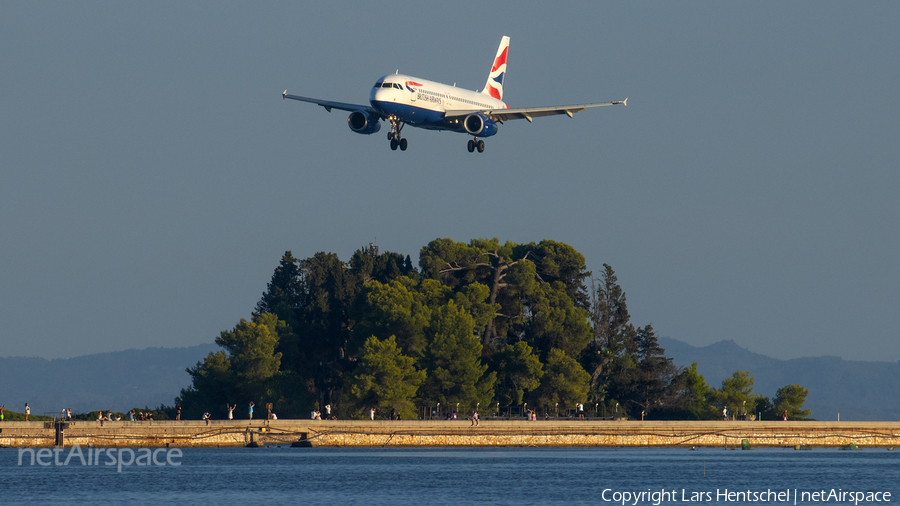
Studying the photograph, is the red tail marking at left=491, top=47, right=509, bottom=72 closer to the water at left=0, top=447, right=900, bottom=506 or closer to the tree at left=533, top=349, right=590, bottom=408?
the tree at left=533, top=349, right=590, bottom=408

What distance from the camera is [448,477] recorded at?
84438 millimetres

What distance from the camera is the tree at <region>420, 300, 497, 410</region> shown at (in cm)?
11275

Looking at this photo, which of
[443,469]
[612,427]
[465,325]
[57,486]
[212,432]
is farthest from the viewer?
[465,325]

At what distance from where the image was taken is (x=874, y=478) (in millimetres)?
86375

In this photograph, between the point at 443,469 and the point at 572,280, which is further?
the point at 572,280

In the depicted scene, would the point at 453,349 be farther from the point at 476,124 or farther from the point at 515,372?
the point at 476,124

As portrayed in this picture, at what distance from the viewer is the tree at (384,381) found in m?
109

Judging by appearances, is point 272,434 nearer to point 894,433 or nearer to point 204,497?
point 204,497

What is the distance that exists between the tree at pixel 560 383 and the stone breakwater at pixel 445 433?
8077 millimetres

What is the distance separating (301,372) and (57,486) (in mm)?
52733

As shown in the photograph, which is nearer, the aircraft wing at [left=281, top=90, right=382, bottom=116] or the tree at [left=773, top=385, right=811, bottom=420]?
the aircraft wing at [left=281, top=90, right=382, bottom=116]

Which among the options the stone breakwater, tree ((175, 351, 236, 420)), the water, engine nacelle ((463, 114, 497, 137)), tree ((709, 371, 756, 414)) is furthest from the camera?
tree ((709, 371, 756, 414))

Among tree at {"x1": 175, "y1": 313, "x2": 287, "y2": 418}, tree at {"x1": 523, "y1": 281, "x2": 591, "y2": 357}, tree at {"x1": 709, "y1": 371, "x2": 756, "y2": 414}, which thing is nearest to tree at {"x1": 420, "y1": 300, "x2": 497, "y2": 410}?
tree at {"x1": 523, "y1": 281, "x2": 591, "y2": 357}

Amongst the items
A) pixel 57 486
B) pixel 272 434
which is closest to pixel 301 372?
pixel 272 434
